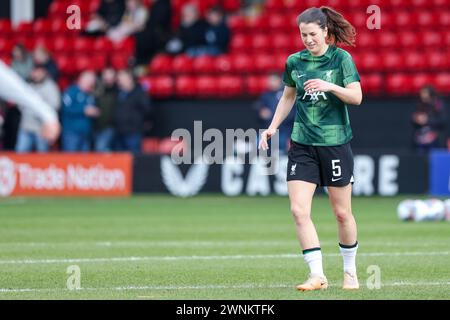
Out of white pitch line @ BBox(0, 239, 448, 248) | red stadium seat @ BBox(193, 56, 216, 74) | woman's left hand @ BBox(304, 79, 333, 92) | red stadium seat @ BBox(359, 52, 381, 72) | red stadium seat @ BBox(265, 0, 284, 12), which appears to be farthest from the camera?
red stadium seat @ BBox(265, 0, 284, 12)

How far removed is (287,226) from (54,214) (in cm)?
418

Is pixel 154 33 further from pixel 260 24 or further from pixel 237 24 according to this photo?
pixel 260 24

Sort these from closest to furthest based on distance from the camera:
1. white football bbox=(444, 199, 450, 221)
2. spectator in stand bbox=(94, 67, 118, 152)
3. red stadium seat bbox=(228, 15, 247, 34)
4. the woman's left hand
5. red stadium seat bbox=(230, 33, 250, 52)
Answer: the woman's left hand
white football bbox=(444, 199, 450, 221)
spectator in stand bbox=(94, 67, 118, 152)
red stadium seat bbox=(230, 33, 250, 52)
red stadium seat bbox=(228, 15, 247, 34)

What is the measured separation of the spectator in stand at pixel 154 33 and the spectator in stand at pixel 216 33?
1.08 m

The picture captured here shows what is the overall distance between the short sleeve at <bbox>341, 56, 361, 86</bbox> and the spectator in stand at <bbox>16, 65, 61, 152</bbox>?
50.7 feet

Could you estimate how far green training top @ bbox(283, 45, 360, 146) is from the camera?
9.73m

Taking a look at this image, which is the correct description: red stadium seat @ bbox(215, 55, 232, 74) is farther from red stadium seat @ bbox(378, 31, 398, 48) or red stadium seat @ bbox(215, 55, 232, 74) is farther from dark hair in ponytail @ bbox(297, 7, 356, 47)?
dark hair in ponytail @ bbox(297, 7, 356, 47)

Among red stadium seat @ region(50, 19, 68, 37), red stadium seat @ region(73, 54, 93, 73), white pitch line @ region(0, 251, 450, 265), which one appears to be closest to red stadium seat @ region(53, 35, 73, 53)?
red stadium seat @ region(50, 19, 68, 37)

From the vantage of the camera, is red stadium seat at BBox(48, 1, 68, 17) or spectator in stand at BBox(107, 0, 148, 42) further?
red stadium seat at BBox(48, 1, 68, 17)

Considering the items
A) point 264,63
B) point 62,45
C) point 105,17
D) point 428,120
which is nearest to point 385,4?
point 264,63

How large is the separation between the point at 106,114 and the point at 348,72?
15.6m

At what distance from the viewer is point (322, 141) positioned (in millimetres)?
9758

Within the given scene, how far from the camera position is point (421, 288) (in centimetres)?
978

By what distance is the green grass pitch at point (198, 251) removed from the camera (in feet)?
32.0
